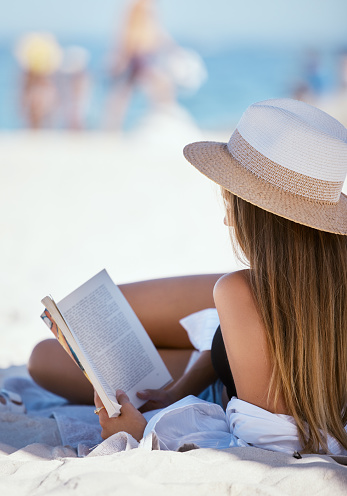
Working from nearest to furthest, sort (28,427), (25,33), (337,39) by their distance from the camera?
(28,427), (25,33), (337,39)

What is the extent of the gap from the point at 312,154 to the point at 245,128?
7.2 inches

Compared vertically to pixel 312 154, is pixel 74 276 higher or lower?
lower

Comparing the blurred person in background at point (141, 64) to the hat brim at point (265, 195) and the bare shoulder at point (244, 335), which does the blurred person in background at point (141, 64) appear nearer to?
the hat brim at point (265, 195)

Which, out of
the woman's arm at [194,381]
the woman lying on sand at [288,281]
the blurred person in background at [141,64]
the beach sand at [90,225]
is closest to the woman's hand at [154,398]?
the woman's arm at [194,381]

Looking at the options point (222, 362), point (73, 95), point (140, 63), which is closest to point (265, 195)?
point (222, 362)

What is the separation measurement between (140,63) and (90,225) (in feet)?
26.4

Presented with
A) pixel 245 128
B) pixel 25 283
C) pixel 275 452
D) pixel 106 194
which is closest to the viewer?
pixel 275 452

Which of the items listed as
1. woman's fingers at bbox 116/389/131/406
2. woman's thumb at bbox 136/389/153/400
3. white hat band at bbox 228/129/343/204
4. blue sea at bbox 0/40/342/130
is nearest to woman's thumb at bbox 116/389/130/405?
woman's fingers at bbox 116/389/131/406

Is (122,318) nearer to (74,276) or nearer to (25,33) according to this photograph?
(74,276)

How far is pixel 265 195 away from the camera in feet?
4.71

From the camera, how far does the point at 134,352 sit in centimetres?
179

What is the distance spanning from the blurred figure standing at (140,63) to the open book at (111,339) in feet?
34.8

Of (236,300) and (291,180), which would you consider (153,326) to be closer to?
(236,300)

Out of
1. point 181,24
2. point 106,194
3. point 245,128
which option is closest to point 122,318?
point 245,128
